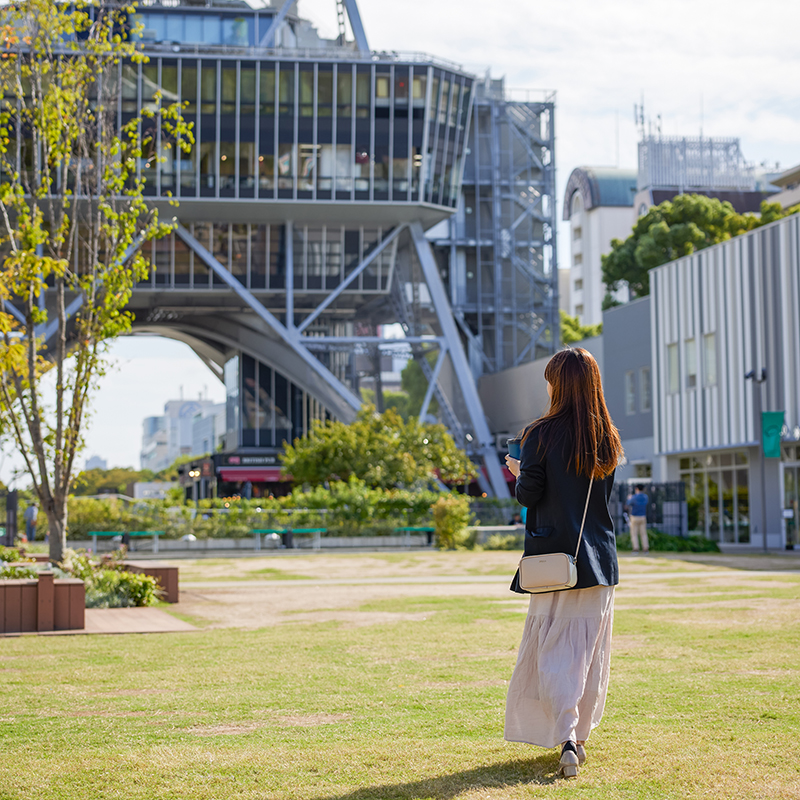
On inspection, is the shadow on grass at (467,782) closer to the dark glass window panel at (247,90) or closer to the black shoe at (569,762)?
the black shoe at (569,762)

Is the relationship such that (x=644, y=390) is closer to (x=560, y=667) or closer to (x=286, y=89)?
(x=286, y=89)

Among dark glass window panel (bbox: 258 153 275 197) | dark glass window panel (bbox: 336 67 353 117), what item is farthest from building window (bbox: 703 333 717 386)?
dark glass window panel (bbox: 258 153 275 197)

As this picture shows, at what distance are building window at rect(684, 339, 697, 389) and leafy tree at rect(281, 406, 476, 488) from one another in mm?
9933

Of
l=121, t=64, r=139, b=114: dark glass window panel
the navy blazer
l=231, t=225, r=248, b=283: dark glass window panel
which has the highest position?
l=121, t=64, r=139, b=114: dark glass window panel

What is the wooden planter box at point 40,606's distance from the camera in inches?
504

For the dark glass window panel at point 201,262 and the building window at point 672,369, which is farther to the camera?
the dark glass window panel at point 201,262

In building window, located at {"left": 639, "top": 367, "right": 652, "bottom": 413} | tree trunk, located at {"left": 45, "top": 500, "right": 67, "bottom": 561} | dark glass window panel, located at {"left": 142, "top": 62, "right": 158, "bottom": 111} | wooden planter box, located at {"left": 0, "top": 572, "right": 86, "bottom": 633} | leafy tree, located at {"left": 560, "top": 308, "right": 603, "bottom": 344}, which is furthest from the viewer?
leafy tree, located at {"left": 560, "top": 308, "right": 603, "bottom": 344}

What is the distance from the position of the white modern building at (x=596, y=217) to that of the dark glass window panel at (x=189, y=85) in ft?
195

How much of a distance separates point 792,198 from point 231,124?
41014 millimetres

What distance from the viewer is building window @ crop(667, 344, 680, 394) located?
40.2 metres

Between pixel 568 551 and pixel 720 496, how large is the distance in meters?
33.1

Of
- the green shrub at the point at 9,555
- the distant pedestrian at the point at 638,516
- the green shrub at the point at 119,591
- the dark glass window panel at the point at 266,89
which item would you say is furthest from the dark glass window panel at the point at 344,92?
the green shrub at the point at 119,591

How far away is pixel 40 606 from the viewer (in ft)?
42.2

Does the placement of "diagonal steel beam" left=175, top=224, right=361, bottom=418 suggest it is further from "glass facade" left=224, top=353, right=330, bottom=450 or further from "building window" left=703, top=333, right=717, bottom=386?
"building window" left=703, top=333, right=717, bottom=386
